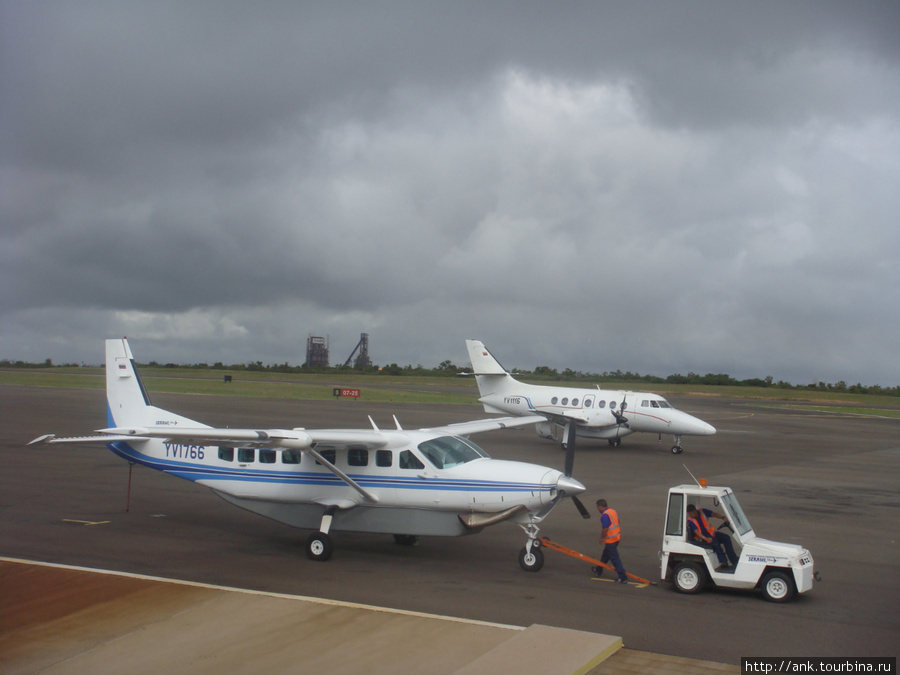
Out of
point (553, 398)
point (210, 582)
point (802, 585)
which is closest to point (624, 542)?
point (802, 585)

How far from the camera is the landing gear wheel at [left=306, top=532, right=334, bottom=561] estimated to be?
13.1 metres

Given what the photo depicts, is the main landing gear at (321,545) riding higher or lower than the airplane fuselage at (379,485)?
lower

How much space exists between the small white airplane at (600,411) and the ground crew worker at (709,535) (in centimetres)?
1909

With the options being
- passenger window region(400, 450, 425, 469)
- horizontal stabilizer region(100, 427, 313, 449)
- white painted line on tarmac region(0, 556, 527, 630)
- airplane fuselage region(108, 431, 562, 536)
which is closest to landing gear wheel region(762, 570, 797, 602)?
airplane fuselage region(108, 431, 562, 536)

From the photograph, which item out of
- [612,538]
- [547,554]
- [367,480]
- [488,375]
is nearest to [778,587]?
[612,538]

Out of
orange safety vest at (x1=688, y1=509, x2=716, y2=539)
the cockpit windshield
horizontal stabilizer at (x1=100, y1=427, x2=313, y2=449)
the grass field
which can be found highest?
horizontal stabilizer at (x1=100, y1=427, x2=313, y2=449)

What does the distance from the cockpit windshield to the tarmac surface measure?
192cm

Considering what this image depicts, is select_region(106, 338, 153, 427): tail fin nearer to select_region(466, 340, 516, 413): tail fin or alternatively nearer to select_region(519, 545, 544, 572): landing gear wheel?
Result: select_region(519, 545, 544, 572): landing gear wheel

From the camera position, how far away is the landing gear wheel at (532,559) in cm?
1231

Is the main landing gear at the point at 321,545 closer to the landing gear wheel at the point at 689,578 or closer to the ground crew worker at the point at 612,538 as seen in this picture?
the ground crew worker at the point at 612,538

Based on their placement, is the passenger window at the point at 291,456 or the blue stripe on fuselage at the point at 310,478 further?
the passenger window at the point at 291,456

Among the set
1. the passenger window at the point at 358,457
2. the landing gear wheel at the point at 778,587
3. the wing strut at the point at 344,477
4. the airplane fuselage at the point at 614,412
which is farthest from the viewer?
the airplane fuselage at the point at 614,412

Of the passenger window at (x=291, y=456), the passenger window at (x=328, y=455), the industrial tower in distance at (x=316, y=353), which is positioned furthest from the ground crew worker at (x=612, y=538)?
the industrial tower in distance at (x=316, y=353)

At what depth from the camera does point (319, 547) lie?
43.0ft
